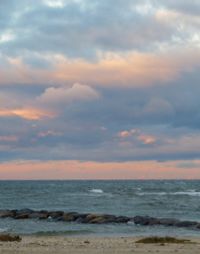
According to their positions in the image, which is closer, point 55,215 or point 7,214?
point 55,215

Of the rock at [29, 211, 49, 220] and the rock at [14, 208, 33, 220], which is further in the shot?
the rock at [14, 208, 33, 220]

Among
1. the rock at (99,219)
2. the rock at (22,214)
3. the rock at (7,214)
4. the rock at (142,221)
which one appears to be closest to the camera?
the rock at (142,221)

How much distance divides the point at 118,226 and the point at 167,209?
1732 cm

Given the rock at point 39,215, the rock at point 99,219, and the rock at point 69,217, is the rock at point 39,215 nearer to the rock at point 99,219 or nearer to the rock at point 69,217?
the rock at point 69,217

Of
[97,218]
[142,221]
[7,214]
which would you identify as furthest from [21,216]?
[142,221]

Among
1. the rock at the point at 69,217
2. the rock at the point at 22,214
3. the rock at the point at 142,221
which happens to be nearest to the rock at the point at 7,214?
the rock at the point at 22,214

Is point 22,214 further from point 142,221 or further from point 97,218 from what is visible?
point 142,221

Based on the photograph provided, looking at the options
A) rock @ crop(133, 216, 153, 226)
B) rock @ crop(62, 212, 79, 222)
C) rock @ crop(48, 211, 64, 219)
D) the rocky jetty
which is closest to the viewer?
the rocky jetty

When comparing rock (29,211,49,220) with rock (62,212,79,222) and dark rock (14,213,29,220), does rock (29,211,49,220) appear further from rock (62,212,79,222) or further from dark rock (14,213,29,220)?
rock (62,212,79,222)

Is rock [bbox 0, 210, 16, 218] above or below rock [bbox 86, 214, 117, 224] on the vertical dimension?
above

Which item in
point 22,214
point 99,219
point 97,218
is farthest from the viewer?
point 22,214

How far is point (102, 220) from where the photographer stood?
41.5 meters

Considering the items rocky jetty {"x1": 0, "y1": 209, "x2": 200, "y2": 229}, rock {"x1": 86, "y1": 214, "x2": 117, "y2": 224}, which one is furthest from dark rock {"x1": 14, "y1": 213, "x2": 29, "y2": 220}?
rock {"x1": 86, "y1": 214, "x2": 117, "y2": 224}

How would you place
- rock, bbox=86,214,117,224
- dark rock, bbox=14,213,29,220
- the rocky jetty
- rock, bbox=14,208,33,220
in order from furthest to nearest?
rock, bbox=14,208,33,220
dark rock, bbox=14,213,29,220
rock, bbox=86,214,117,224
the rocky jetty
